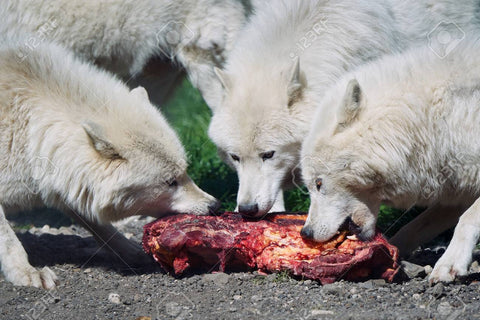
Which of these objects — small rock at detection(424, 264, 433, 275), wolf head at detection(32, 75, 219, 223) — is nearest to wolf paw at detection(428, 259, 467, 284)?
small rock at detection(424, 264, 433, 275)

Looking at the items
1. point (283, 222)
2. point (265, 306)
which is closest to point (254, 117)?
point (283, 222)

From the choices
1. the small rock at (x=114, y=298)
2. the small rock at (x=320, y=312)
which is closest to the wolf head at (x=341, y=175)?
the small rock at (x=320, y=312)

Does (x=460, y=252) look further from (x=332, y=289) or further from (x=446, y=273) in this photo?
(x=332, y=289)

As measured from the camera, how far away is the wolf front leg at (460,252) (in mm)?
3943

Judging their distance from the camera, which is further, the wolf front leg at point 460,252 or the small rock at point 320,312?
the wolf front leg at point 460,252

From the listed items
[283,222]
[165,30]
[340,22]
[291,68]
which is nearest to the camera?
[283,222]

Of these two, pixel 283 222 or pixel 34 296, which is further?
pixel 283 222

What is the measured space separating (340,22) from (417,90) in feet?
4.71

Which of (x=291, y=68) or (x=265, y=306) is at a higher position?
(x=291, y=68)

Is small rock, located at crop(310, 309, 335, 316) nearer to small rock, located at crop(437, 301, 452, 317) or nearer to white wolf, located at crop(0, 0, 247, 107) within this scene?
small rock, located at crop(437, 301, 452, 317)

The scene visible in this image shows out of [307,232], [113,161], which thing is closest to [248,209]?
[307,232]

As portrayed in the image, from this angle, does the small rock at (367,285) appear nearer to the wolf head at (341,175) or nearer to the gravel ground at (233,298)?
the gravel ground at (233,298)

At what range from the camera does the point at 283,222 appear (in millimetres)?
4574

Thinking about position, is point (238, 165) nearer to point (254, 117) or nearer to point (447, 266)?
point (254, 117)
